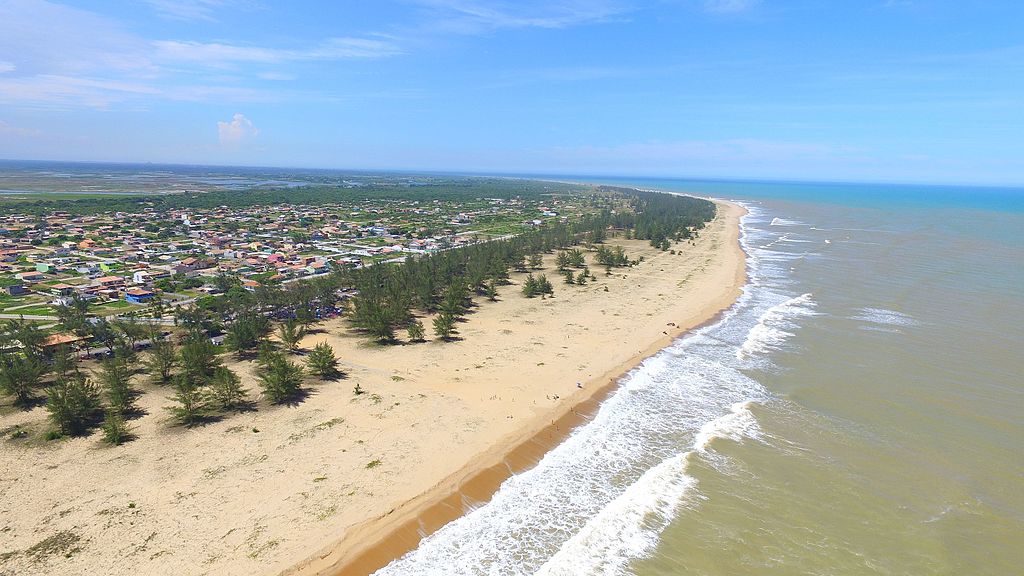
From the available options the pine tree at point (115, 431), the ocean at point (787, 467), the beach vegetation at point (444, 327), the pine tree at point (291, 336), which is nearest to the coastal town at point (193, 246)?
the pine tree at point (291, 336)

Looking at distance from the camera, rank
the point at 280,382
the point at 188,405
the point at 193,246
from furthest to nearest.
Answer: the point at 193,246 < the point at 280,382 < the point at 188,405

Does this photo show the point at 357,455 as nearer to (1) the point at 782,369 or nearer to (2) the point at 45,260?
(1) the point at 782,369

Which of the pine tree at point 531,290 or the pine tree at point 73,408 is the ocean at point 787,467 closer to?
A: the pine tree at point 531,290

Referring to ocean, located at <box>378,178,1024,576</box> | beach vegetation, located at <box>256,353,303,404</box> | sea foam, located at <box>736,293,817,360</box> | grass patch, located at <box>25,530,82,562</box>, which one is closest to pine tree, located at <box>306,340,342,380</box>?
beach vegetation, located at <box>256,353,303,404</box>

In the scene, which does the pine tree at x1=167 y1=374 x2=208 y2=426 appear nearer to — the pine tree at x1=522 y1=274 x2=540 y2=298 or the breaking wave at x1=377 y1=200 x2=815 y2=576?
the breaking wave at x1=377 y1=200 x2=815 y2=576

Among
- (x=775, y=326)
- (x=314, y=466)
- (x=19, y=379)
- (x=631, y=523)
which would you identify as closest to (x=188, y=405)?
(x=314, y=466)

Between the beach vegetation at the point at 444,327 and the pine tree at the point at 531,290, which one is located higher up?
the pine tree at the point at 531,290

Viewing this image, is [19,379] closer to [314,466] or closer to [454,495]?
[314,466]

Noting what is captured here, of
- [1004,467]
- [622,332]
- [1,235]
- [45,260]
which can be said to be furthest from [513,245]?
[1,235]
